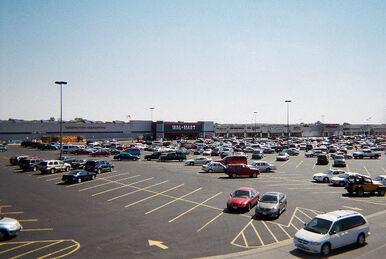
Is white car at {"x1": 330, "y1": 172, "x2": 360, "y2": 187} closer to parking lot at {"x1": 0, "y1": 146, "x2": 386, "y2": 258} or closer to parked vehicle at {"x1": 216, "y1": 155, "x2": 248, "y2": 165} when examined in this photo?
parking lot at {"x1": 0, "y1": 146, "x2": 386, "y2": 258}

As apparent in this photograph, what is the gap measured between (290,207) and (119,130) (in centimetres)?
9029

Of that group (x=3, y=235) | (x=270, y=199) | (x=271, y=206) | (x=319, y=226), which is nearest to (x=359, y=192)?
(x=270, y=199)

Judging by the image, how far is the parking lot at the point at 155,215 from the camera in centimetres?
1438

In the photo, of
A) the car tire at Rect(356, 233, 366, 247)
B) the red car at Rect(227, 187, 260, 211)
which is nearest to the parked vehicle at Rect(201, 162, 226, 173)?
the red car at Rect(227, 187, 260, 211)

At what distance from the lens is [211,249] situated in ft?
46.4

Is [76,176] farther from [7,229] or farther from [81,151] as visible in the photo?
[81,151]

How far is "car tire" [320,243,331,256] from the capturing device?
13445 mm

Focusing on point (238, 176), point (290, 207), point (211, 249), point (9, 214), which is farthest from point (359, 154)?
point (9, 214)

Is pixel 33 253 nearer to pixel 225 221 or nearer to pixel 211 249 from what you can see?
pixel 211 249

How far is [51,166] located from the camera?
123 feet

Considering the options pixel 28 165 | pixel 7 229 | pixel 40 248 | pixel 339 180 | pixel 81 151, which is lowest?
pixel 40 248

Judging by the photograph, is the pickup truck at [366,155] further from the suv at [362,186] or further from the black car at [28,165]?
the black car at [28,165]

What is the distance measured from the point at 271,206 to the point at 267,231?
98.6 inches

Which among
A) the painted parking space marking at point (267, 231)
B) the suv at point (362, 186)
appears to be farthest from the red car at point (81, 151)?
the painted parking space marking at point (267, 231)
